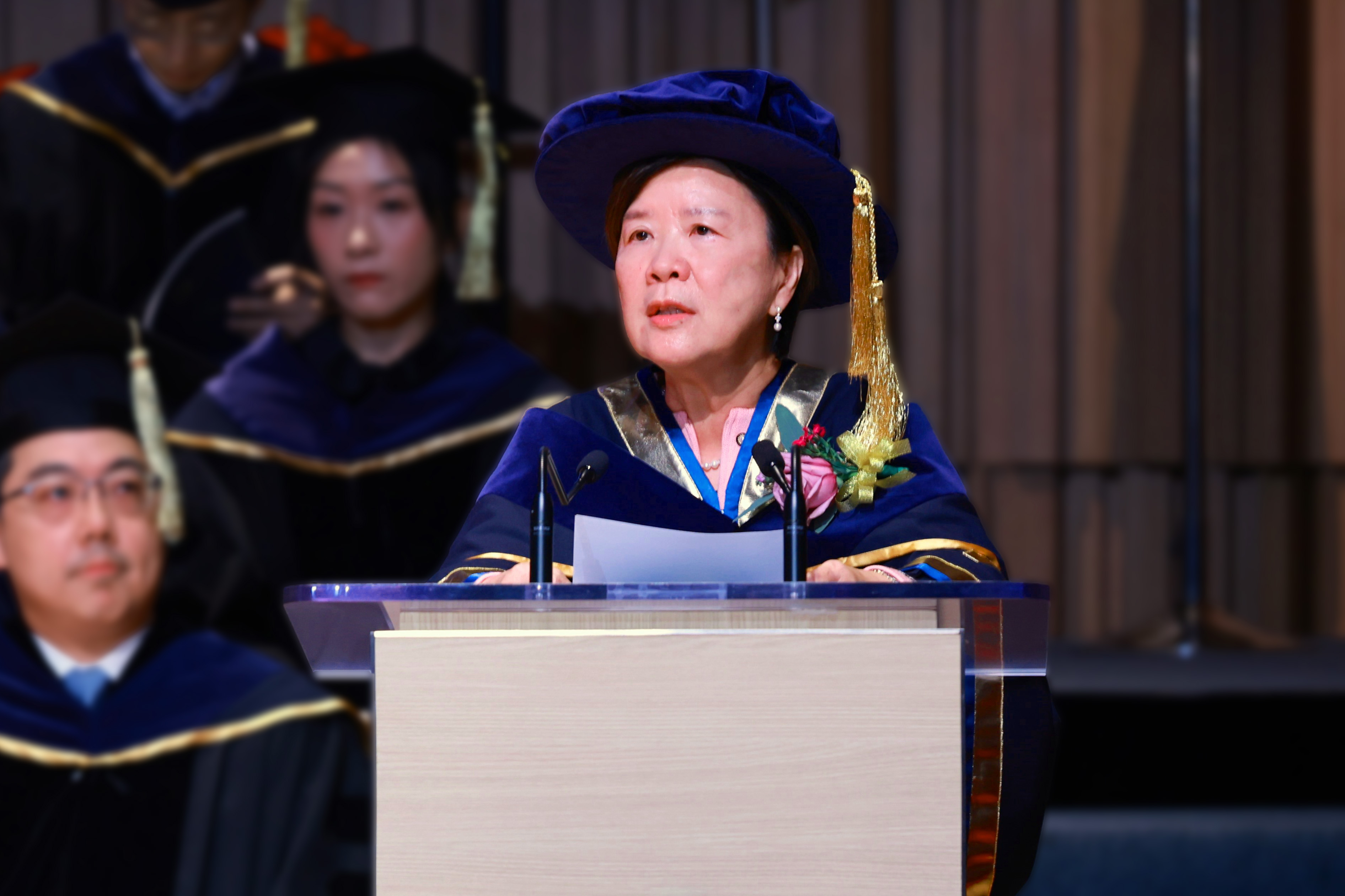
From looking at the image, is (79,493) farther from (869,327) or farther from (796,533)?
(796,533)

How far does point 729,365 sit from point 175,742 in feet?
7.78

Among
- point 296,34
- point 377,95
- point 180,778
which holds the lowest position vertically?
point 180,778

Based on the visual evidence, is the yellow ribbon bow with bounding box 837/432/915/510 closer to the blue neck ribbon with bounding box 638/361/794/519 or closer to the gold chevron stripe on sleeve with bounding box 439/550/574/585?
the blue neck ribbon with bounding box 638/361/794/519

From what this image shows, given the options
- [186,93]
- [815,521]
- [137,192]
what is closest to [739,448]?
[815,521]

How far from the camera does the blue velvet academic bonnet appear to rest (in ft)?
5.80

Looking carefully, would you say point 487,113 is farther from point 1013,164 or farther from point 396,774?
point 396,774

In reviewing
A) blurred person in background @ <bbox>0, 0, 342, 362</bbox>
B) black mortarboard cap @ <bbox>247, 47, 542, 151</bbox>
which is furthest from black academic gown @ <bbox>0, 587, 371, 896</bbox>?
black mortarboard cap @ <bbox>247, 47, 542, 151</bbox>

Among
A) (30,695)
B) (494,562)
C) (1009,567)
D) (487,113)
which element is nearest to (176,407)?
(30,695)

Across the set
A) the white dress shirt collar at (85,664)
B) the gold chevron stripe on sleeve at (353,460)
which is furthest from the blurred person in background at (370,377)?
the white dress shirt collar at (85,664)

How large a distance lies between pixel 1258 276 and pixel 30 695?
4.00 metres

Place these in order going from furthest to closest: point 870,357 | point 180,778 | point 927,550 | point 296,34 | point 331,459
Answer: point 296,34, point 331,459, point 180,778, point 870,357, point 927,550

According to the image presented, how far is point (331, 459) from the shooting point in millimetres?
3984

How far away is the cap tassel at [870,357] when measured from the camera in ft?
5.85

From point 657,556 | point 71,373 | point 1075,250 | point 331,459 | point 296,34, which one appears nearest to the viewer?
point 657,556
